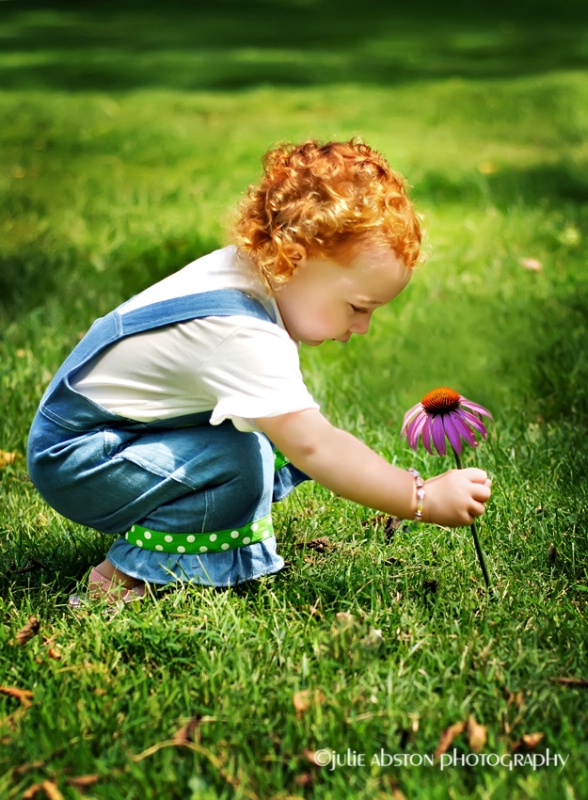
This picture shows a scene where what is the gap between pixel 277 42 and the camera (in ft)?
41.3

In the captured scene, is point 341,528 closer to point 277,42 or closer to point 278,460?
point 278,460

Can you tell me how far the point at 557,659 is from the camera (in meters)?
2.04

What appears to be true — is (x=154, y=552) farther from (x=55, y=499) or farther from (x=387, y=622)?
(x=387, y=622)

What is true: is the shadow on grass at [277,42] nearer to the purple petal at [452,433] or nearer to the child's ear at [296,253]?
the child's ear at [296,253]

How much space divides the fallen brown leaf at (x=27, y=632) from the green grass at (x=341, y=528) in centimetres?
3

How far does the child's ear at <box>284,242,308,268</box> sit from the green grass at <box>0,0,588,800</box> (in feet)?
0.96

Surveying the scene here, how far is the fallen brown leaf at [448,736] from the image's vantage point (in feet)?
5.93

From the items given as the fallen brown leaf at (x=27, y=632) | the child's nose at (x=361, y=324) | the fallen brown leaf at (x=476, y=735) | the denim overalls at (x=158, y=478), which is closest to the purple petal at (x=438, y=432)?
the child's nose at (x=361, y=324)

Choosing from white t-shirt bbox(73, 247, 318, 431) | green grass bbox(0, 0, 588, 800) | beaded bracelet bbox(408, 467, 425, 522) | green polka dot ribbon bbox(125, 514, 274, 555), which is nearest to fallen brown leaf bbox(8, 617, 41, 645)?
green grass bbox(0, 0, 588, 800)

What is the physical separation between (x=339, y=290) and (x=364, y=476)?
1.28 feet

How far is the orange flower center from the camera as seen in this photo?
87.7 inches

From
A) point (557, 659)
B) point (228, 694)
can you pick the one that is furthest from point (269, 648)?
point (557, 659)

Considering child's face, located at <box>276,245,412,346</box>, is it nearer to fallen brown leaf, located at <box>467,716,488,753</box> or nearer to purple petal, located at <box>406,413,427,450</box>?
purple petal, located at <box>406,413,427,450</box>

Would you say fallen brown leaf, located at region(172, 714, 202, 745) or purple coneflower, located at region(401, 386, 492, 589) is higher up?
purple coneflower, located at region(401, 386, 492, 589)
